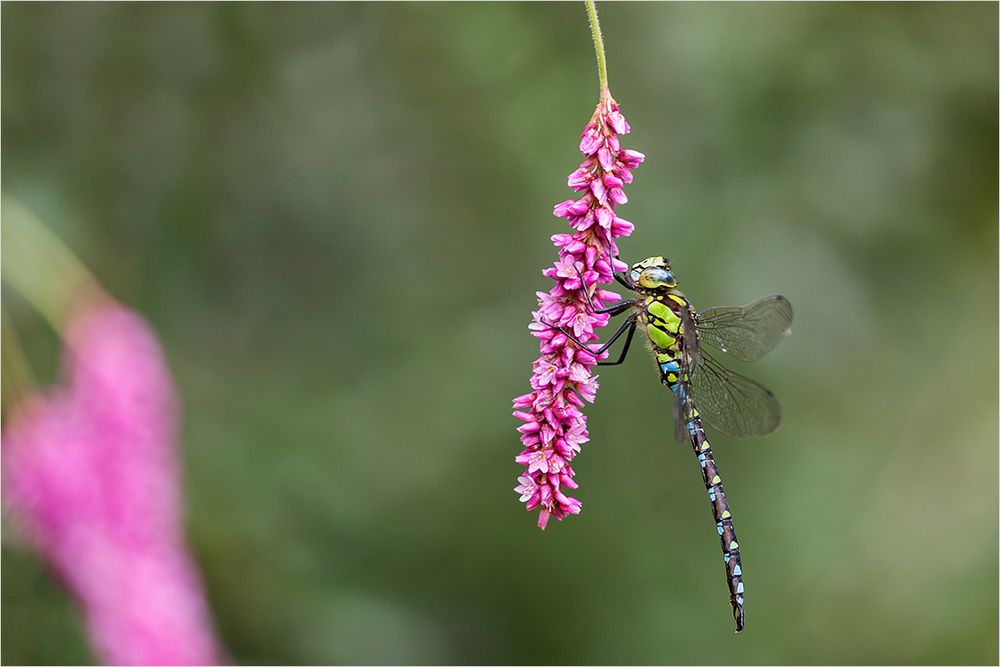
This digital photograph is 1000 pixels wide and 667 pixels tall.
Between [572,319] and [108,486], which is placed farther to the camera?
[108,486]

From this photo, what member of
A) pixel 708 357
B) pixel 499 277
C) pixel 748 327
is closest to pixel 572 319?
pixel 708 357

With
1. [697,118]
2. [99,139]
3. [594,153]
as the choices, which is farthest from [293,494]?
[594,153]

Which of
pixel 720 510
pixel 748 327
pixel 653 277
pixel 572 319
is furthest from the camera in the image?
pixel 748 327

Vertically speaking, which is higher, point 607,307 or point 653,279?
point 653,279

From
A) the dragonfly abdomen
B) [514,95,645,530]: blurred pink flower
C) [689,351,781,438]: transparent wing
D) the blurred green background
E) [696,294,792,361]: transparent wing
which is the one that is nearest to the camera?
[514,95,645,530]: blurred pink flower

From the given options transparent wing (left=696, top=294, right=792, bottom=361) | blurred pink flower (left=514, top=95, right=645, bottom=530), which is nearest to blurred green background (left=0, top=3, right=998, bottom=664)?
transparent wing (left=696, top=294, right=792, bottom=361)

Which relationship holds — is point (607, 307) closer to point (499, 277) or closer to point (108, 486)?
point (108, 486)

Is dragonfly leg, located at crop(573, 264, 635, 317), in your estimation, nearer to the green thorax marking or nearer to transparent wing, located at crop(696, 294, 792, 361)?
the green thorax marking

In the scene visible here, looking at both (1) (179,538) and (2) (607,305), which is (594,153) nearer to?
(2) (607,305)
